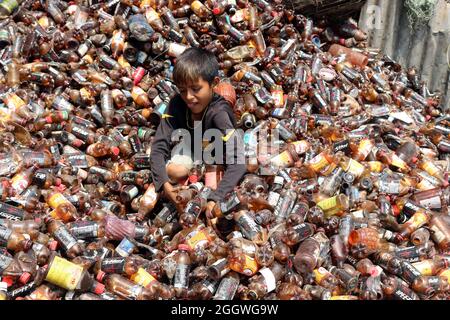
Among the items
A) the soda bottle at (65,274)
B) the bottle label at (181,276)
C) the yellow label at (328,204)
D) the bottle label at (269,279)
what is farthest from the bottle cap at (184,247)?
the yellow label at (328,204)

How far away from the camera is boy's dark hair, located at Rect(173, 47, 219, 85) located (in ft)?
15.2

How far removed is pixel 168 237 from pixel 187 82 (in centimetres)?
141

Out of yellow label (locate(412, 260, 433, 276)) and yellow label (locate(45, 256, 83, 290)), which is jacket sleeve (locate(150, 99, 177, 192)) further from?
yellow label (locate(412, 260, 433, 276))

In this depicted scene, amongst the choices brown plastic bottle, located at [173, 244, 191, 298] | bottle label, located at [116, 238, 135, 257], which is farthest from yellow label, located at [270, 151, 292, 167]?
bottle label, located at [116, 238, 135, 257]

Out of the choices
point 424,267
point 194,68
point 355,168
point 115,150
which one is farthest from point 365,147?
point 115,150

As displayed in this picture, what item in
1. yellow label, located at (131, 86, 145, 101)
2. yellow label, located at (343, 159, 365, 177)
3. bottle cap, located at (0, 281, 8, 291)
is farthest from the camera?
yellow label, located at (131, 86, 145, 101)

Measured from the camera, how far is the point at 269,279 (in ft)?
13.0

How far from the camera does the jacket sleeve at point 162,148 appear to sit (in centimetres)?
498

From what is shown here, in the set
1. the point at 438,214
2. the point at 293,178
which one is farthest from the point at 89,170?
the point at 438,214

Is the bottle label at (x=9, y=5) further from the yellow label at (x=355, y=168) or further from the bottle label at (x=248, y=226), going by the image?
the yellow label at (x=355, y=168)

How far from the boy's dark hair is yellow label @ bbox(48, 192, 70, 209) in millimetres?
1471

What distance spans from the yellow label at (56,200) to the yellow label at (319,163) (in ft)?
7.80

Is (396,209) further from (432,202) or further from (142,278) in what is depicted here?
(142,278)

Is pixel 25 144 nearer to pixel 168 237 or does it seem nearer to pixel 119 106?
pixel 119 106
